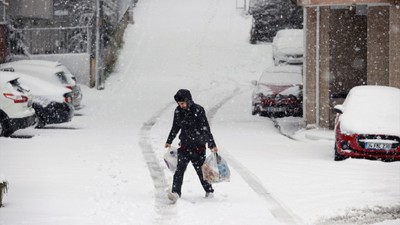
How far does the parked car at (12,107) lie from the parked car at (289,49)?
17.7m

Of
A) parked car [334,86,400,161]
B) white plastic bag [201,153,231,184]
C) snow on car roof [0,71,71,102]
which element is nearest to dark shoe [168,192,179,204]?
white plastic bag [201,153,231,184]

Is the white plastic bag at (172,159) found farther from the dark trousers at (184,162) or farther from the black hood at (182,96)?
the black hood at (182,96)

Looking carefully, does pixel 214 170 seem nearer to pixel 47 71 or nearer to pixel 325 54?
pixel 325 54

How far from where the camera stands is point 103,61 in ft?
116

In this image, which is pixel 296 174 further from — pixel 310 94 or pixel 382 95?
pixel 310 94

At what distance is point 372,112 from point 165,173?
487cm

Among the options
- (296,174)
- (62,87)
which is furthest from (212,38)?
(296,174)

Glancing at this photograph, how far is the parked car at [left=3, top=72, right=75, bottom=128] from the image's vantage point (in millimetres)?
22328

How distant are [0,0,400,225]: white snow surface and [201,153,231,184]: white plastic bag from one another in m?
0.36

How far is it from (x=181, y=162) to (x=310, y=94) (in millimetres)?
12374

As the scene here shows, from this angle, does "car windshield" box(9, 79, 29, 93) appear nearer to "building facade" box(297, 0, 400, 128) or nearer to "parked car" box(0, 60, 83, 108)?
"parked car" box(0, 60, 83, 108)

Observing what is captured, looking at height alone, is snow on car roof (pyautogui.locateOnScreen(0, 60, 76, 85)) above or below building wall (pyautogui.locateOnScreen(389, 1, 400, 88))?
below

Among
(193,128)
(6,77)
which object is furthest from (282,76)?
(193,128)

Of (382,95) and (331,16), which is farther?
(331,16)
